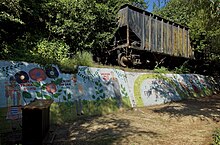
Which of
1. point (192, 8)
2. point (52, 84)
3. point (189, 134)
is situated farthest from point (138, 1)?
point (189, 134)

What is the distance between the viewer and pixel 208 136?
6.62m

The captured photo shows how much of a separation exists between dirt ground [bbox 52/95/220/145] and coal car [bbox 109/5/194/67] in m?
5.24

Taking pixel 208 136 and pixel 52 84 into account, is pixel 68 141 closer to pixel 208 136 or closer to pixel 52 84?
pixel 52 84

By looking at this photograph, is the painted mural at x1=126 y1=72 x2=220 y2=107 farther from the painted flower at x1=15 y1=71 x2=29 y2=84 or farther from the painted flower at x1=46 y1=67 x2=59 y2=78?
the painted flower at x1=15 y1=71 x2=29 y2=84

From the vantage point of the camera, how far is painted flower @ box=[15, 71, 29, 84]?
810 centimetres

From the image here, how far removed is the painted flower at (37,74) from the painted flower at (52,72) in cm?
21

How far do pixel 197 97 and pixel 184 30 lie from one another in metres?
6.01

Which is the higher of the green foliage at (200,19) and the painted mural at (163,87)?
the green foliage at (200,19)

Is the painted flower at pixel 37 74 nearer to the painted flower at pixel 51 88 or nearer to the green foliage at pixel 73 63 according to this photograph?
the painted flower at pixel 51 88

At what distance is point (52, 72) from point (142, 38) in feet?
25.2

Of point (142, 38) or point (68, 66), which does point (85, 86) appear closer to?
point (68, 66)

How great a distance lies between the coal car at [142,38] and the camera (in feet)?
47.8

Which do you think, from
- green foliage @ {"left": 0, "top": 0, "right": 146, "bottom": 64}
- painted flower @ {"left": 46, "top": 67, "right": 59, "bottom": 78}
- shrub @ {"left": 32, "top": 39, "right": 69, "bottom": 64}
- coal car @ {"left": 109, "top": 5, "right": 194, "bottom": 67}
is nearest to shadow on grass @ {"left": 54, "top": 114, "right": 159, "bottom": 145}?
painted flower @ {"left": 46, "top": 67, "right": 59, "bottom": 78}

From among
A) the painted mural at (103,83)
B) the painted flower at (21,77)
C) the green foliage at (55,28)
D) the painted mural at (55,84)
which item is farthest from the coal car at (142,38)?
the painted flower at (21,77)
